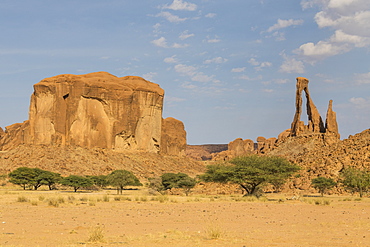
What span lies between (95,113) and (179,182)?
166 feet

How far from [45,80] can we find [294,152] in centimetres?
5634

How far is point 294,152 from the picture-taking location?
218ft

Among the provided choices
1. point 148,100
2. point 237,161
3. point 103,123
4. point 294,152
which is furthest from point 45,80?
point 237,161

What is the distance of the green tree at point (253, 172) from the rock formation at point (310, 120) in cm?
2902

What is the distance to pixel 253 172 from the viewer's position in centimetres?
3962

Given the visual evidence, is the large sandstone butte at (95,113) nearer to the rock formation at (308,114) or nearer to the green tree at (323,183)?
the rock formation at (308,114)

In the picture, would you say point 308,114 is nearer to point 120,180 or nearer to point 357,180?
point 357,180

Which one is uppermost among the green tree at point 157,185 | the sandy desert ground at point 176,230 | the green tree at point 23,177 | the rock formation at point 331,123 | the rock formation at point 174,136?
the rock formation at point 174,136

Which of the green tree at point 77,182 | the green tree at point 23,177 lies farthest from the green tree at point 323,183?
the green tree at point 23,177

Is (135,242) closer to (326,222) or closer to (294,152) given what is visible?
(326,222)

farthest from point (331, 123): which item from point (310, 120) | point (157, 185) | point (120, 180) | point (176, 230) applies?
point (176, 230)

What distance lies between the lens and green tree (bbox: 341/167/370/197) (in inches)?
1636

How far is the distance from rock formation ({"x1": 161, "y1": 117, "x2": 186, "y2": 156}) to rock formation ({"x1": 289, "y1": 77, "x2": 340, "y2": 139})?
62.5m

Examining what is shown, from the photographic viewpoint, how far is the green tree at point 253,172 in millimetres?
39750
